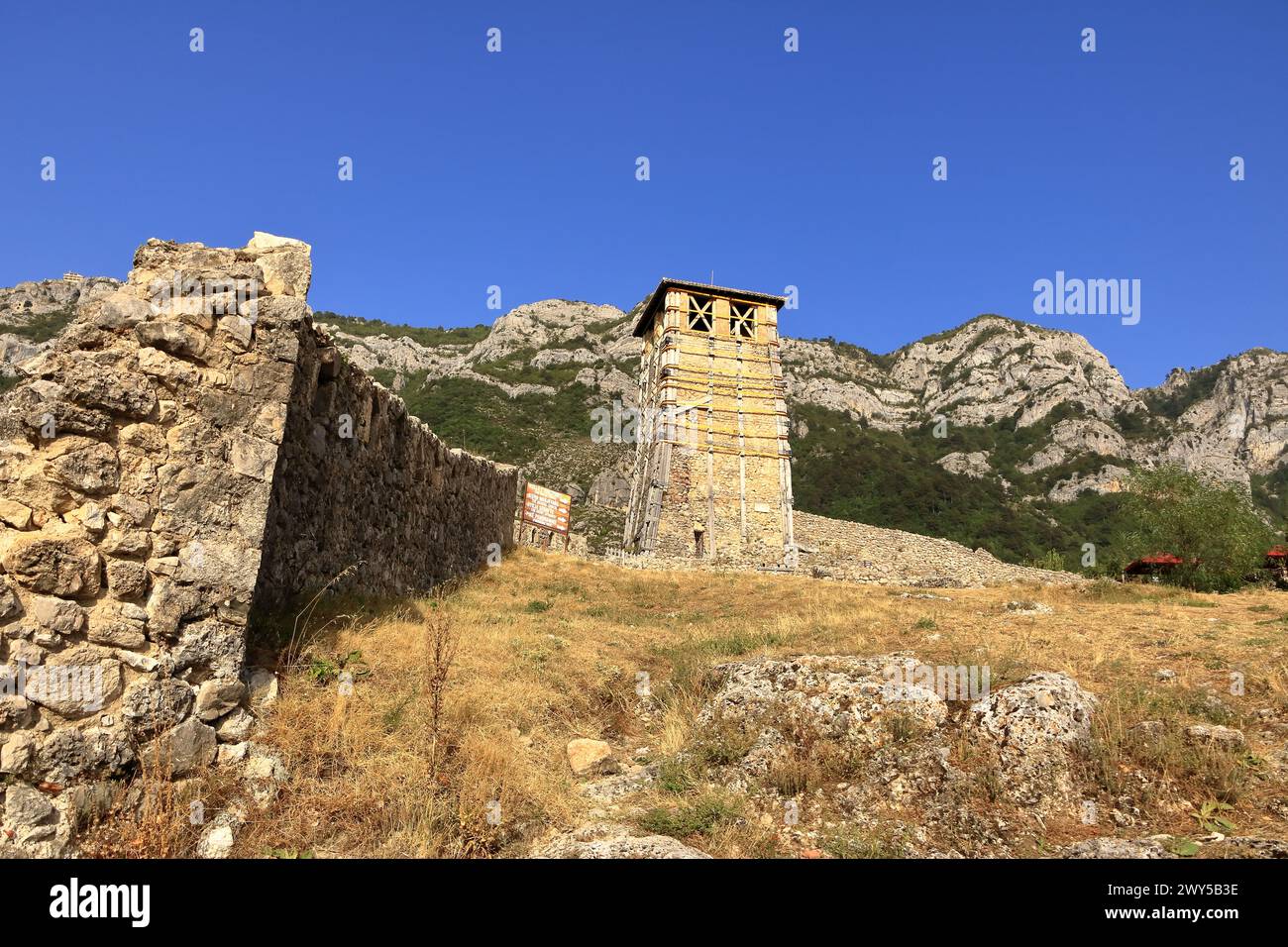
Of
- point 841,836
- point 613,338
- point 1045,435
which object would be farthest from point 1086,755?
point 1045,435

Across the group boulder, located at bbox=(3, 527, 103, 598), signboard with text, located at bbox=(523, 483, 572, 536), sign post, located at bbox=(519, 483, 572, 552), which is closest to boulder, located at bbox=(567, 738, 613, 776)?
boulder, located at bbox=(3, 527, 103, 598)

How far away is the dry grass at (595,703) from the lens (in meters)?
4.83

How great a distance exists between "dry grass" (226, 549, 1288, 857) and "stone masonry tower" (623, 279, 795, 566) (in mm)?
15667

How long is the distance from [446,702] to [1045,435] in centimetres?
10753

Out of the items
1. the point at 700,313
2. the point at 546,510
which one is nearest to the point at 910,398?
the point at 700,313

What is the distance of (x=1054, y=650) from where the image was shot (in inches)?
356

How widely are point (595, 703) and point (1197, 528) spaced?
1041 inches

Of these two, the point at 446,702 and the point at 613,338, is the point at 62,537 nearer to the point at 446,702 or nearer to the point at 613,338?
the point at 446,702

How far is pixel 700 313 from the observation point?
107ft

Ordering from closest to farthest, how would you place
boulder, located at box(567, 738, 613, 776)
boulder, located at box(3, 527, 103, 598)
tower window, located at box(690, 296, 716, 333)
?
boulder, located at box(3, 527, 103, 598)
boulder, located at box(567, 738, 613, 776)
tower window, located at box(690, 296, 716, 333)

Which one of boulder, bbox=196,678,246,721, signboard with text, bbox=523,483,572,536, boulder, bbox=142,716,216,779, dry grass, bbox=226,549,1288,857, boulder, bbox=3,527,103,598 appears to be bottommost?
dry grass, bbox=226,549,1288,857

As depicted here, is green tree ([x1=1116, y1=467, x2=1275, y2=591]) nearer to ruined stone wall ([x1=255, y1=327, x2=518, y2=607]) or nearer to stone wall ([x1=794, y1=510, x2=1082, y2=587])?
stone wall ([x1=794, y1=510, x2=1082, y2=587])

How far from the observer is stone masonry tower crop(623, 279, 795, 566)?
29.5m

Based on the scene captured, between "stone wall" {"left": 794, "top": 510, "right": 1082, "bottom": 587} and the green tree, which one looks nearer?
the green tree
